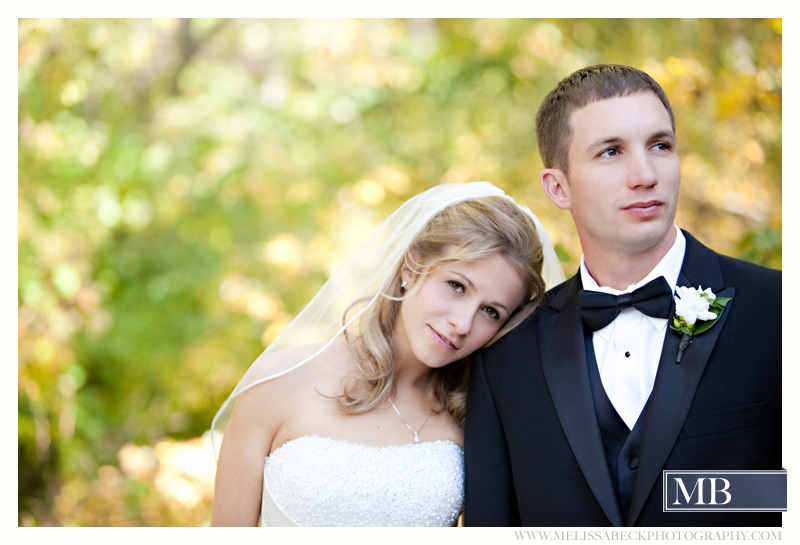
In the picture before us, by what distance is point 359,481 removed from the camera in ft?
7.21

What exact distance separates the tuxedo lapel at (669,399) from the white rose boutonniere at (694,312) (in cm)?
2

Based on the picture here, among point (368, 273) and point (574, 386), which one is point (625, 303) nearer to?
point (574, 386)

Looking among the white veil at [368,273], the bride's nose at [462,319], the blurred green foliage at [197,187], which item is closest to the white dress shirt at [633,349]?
the bride's nose at [462,319]

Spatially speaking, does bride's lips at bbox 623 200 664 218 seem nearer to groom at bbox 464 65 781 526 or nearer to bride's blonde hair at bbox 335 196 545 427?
groom at bbox 464 65 781 526

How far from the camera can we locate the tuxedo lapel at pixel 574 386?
5.63ft

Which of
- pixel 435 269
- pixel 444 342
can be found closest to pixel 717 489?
pixel 444 342

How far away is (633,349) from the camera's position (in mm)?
1854

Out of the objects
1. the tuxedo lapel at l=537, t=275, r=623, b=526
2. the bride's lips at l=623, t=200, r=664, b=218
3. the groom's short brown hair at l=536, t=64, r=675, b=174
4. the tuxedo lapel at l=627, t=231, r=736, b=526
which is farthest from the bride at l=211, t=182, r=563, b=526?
the tuxedo lapel at l=627, t=231, r=736, b=526

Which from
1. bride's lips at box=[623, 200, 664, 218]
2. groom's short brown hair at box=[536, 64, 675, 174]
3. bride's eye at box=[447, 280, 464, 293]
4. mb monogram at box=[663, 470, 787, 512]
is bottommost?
mb monogram at box=[663, 470, 787, 512]

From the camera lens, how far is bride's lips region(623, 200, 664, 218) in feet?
5.89

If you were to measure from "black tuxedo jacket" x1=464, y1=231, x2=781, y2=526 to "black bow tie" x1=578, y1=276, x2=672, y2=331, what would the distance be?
7cm

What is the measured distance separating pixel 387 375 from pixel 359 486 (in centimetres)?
44
